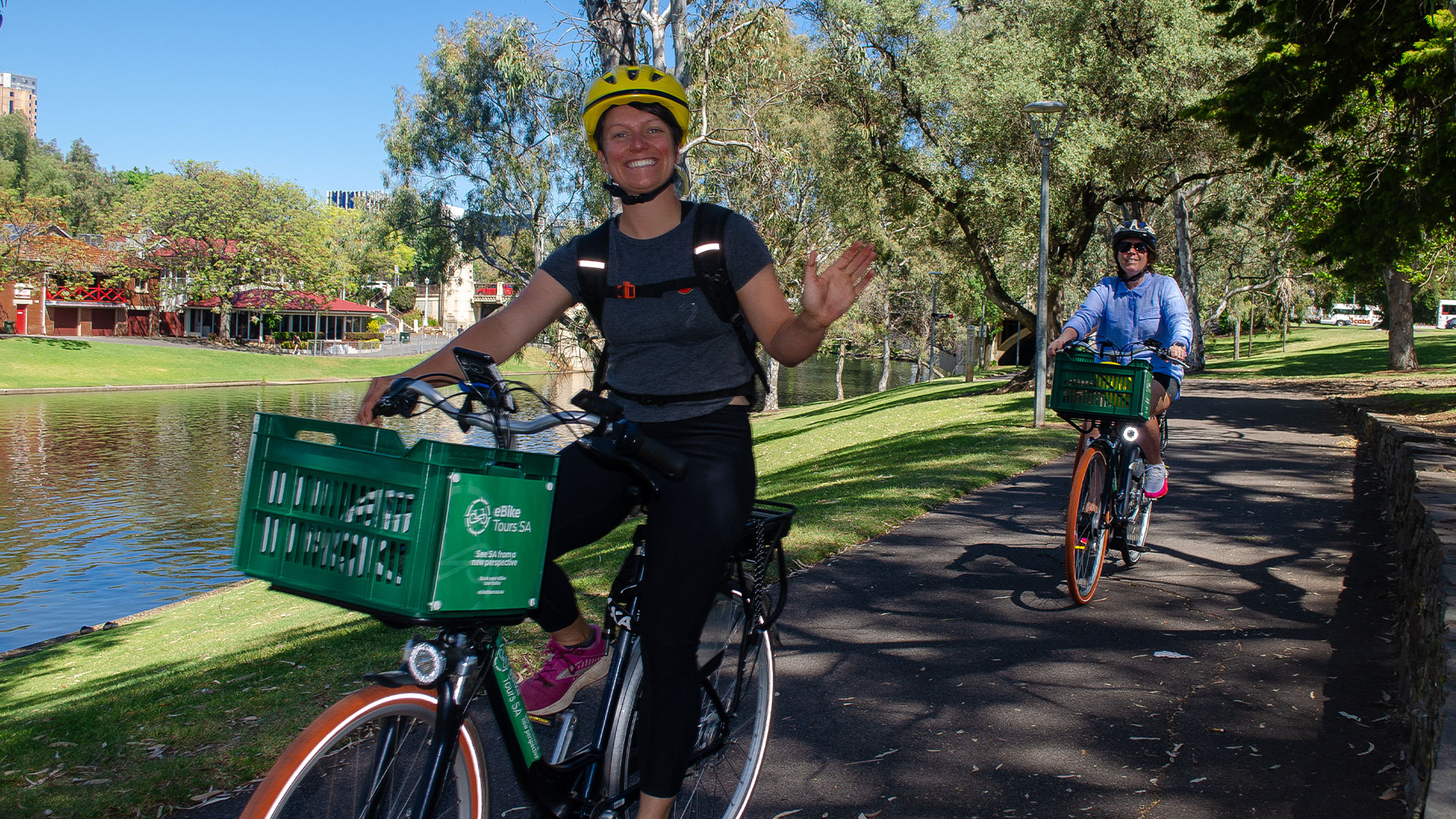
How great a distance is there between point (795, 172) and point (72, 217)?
296 feet

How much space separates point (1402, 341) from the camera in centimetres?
2816

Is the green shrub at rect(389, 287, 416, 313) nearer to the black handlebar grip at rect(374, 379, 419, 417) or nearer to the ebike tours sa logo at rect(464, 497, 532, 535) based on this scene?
the black handlebar grip at rect(374, 379, 419, 417)

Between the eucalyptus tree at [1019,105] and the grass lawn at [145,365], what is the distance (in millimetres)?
32961

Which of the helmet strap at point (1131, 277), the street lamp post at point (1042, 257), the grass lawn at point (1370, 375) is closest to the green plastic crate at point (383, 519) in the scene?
the helmet strap at point (1131, 277)

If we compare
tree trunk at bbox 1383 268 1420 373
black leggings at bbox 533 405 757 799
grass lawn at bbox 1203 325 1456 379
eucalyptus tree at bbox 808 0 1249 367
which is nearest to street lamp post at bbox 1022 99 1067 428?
eucalyptus tree at bbox 808 0 1249 367

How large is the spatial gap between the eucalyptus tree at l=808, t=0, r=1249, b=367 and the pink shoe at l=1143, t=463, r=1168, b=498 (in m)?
16.2

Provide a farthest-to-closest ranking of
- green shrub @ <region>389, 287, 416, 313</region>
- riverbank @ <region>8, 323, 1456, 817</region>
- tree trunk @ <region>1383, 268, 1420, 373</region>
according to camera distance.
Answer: green shrub @ <region>389, 287, 416, 313</region>, tree trunk @ <region>1383, 268, 1420, 373</region>, riverbank @ <region>8, 323, 1456, 817</region>

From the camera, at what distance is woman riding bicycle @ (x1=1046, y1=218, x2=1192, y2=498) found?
633cm

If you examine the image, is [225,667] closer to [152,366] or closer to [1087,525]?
[1087,525]

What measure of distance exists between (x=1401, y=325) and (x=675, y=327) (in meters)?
31.3

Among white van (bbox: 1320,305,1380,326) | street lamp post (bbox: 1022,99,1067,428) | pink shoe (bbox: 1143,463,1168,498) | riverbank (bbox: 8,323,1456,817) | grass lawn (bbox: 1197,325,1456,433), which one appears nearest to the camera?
riverbank (bbox: 8,323,1456,817)

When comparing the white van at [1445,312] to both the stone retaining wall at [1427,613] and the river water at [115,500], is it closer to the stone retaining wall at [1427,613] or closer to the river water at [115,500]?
the river water at [115,500]

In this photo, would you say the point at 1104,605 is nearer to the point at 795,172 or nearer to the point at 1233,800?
the point at 1233,800

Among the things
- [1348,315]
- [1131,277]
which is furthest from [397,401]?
[1348,315]
